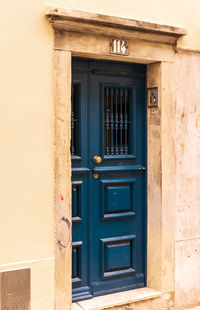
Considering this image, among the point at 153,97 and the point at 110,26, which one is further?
the point at 153,97

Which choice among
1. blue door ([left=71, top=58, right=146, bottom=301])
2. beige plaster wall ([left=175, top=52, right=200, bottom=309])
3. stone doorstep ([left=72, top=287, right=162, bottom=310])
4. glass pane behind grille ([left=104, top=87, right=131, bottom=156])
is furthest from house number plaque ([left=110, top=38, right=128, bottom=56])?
stone doorstep ([left=72, top=287, right=162, bottom=310])

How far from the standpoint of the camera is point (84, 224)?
477cm

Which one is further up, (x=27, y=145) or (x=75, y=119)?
(x=75, y=119)

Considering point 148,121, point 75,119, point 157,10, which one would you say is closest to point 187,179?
point 148,121

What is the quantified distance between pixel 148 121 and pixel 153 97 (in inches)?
10.9

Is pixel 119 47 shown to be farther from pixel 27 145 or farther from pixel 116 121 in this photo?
pixel 27 145

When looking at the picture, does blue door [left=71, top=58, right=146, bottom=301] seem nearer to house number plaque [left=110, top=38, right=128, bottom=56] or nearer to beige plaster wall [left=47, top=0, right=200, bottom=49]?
house number plaque [left=110, top=38, right=128, bottom=56]

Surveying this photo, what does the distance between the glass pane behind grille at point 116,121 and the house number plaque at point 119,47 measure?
1.42 ft

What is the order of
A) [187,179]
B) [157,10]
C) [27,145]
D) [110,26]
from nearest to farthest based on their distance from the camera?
[27,145]
[110,26]
[157,10]
[187,179]

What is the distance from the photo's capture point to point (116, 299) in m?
4.77

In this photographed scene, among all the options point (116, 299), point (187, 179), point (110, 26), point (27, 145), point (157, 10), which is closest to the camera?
point (27, 145)

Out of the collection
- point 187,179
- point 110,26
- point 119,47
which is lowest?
point 187,179

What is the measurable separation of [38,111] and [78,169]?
0.82m

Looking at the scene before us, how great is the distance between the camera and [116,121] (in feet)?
16.3
